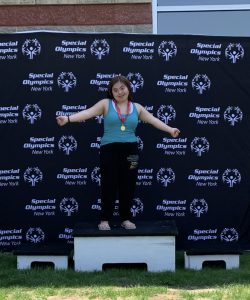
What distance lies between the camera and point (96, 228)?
5.77m

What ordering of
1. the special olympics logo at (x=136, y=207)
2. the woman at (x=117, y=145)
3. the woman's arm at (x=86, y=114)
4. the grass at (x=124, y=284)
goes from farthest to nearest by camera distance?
the special olympics logo at (x=136, y=207) < the woman at (x=117, y=145) < the woman's arm at (x=86, y=114) < the grass at (x=124, y=284)

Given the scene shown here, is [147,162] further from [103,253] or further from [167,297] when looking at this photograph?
[167,297]

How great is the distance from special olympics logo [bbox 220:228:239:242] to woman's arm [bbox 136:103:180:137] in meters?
1.34

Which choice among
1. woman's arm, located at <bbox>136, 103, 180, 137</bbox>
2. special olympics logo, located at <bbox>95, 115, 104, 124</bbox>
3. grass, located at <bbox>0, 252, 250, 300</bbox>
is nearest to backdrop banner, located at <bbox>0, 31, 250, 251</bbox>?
special olympics logo, located at <bbox>95, 115, 104, 124</bbox>

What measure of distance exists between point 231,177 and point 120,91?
5.55 ft

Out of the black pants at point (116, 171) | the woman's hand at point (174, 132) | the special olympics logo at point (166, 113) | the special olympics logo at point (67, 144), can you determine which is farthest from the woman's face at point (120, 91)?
the special olympics logo at point (67, 144)

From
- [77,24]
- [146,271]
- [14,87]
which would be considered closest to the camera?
[146,271]

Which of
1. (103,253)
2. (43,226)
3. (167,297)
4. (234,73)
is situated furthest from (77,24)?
(167,297)

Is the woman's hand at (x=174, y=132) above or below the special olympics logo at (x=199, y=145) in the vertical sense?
above

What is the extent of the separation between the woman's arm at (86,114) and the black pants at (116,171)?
1.11 feet

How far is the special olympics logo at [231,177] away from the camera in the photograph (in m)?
6.51

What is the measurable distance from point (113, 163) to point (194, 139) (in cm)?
113

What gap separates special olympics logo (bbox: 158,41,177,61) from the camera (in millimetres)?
6453

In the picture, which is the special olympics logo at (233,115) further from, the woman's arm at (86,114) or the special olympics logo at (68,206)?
the special olympics logo at (68,206)
